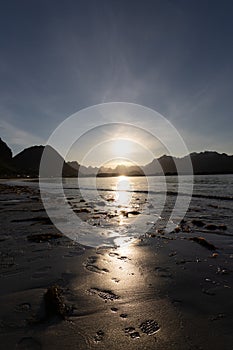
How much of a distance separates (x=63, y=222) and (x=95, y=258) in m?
7.04

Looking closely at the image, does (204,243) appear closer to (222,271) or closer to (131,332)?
(222,271)

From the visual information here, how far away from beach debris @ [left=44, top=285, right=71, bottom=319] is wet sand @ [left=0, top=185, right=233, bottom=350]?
39 millimetres

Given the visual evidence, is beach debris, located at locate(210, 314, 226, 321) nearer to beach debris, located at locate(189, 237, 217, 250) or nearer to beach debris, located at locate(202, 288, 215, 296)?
beach debris, located at locate(202, 288, 215, 296)

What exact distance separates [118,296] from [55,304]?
1372 mm

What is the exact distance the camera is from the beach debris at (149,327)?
3.94 m

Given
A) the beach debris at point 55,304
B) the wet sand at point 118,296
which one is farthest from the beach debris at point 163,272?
the beach debris at point 55,304

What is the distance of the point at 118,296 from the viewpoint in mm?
5152

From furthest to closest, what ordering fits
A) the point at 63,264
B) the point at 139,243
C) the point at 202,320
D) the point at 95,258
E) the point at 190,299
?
the point at 139,243
the point at 95,258
the point at 63,264
the point at 190,299
the point at 202,320

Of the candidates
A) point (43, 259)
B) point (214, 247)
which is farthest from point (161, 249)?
point (43, 259)

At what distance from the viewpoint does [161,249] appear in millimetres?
8852

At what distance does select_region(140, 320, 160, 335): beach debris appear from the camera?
394 cm

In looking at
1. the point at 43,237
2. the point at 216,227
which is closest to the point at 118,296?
the point at 43,237

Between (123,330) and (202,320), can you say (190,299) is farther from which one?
(123,330)

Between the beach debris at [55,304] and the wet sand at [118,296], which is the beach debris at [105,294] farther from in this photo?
the beach debris at [55,304]
